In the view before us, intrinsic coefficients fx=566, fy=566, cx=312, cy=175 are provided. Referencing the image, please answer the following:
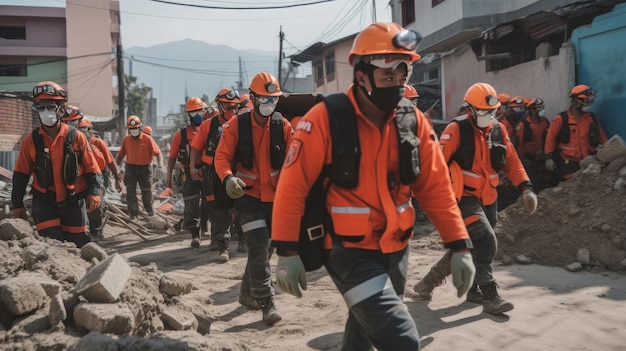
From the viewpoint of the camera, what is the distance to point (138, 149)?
1239 centimetres

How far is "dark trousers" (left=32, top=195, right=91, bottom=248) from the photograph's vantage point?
561 cm

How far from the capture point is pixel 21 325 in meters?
3.59

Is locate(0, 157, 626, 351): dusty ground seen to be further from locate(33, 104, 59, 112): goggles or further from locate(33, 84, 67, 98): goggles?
locate(33, 84, 67, 98): goggles

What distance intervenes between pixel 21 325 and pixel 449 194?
9.10 ft

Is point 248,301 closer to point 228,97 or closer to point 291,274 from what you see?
point 291,274

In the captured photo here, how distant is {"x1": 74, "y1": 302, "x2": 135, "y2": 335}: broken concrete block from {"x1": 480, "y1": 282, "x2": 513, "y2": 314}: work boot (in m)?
3.12

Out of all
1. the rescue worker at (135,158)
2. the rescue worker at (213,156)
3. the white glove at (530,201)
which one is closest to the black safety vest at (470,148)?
the white glove at (530,201)

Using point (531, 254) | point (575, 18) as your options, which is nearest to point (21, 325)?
point (531, 254)

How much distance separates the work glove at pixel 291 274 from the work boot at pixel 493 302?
2.87 meters

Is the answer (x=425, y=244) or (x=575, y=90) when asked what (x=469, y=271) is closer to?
(x=425, y=244)

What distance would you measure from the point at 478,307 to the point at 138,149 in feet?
29.5

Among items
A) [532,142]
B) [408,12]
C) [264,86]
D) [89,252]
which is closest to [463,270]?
[264,86]

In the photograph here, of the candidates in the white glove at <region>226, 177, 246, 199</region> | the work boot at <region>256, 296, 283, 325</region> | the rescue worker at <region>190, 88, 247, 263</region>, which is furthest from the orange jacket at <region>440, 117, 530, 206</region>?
the rescue worker at <region>190, 88, 247, 263</region>

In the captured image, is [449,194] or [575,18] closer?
[449,194]
